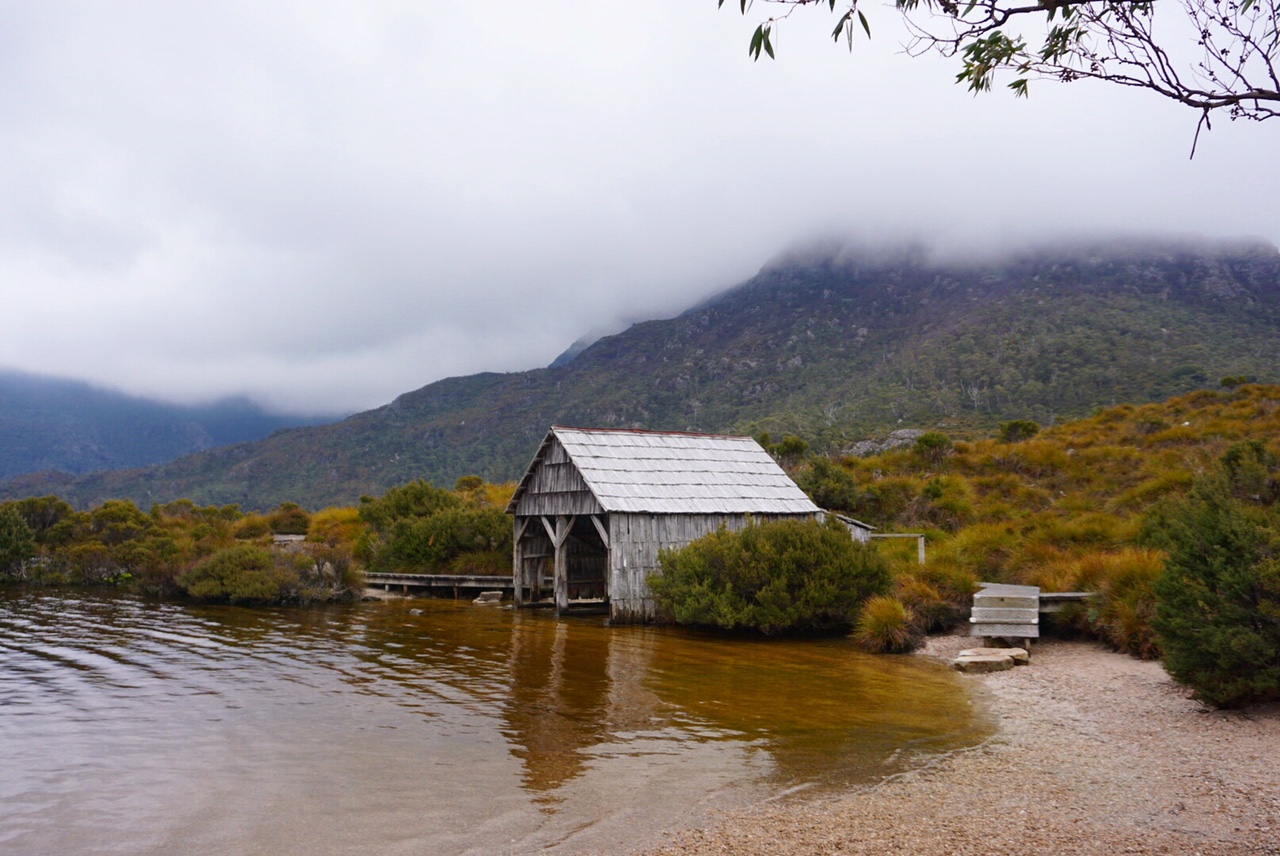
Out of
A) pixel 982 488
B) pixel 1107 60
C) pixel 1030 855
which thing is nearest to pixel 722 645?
pixel 1030 855

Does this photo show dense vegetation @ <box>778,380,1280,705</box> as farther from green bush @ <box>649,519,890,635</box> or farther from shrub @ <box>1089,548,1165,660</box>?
green bush @ <box>649,519,890,635</box>

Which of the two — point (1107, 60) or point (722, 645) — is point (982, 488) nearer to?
point (722, 645)

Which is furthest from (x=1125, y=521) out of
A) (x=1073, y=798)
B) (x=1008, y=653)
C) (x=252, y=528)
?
(x=252, y=528)

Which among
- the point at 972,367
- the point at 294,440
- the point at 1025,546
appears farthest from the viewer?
the point at 294,440

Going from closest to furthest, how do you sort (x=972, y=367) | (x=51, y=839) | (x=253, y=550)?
(x=51, y=839) < (x=253, y=550) < (x=972, y=367)

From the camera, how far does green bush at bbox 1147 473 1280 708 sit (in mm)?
8383

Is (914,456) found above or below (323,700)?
above

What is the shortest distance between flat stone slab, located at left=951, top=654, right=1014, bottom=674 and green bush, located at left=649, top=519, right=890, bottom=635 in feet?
12.3

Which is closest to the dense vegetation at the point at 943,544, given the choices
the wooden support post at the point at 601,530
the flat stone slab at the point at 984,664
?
the wooden support post at the point at 601,530

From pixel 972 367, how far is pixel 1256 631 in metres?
57.2

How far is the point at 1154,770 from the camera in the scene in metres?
7.32

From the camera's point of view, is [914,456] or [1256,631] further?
[914,456]

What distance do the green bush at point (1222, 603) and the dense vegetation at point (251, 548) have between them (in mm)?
21475

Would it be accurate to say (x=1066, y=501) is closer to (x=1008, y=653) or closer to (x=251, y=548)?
(x=1008, y=653)
